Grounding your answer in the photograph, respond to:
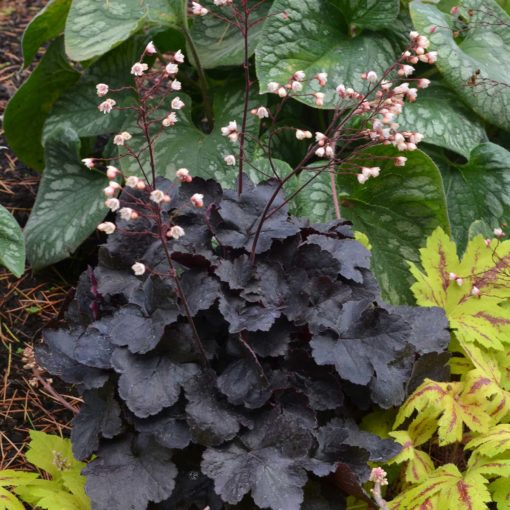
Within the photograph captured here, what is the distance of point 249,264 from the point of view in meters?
1.39

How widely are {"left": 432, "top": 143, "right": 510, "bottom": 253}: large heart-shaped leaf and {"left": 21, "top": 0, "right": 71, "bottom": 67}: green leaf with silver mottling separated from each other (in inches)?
45.7

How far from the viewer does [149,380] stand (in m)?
1.29

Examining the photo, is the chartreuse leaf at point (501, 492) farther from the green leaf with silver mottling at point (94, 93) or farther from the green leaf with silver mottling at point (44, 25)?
the green leaf with silver mottling at point (44, 25)

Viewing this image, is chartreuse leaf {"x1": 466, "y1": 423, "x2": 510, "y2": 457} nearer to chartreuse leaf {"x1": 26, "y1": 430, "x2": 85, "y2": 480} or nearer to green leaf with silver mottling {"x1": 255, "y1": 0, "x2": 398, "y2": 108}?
chartreuse leaf {"x1": 26, "y1": 430, "x2": 85, "y2": 480}

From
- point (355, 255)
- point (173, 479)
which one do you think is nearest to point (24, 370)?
point (173, 479)

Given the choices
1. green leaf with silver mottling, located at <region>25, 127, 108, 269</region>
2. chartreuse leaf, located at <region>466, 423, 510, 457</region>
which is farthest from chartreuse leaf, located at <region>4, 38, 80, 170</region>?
chartreuse leaf, located at <region>466, 423, 510, 457</region>

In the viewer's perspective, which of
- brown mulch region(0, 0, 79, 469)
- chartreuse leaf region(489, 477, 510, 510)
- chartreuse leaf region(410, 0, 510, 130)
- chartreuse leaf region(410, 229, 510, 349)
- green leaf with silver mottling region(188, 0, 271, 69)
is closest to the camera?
chartreuse leaf region(489, 477, 510, 510)

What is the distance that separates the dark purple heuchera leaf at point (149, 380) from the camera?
1.26 m

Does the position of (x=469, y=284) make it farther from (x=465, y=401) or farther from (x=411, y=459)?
(x=411, y=459)

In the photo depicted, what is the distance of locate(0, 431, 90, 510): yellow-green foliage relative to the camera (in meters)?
1.37

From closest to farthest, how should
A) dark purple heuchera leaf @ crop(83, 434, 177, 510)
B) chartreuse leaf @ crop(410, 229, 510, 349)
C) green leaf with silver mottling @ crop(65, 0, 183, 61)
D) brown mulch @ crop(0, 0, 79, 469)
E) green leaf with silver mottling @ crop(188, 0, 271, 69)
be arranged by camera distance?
1. dark purple heuchera leaf @ crop(83, 434, 177, 510)
2. chartreuse leaf @ crop(410, 229, 510, 349)
3. brown mulch @ crop(0, 0, 79, 469)
4. green leaf with silver mottling @ crop(65, 0, 183, 61)
5. green leaf with silver mottling @ crop(188, 0, 271, 69)

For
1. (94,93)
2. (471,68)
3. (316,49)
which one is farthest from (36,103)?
(471,68)

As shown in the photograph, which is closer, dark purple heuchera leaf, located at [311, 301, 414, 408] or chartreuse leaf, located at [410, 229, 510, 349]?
dark purple heuchera leaf, located at [311, 301, 414, 408]

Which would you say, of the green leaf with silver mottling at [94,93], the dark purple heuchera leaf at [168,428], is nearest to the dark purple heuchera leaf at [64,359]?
the dark purple heuchera leaf at [168,428]
